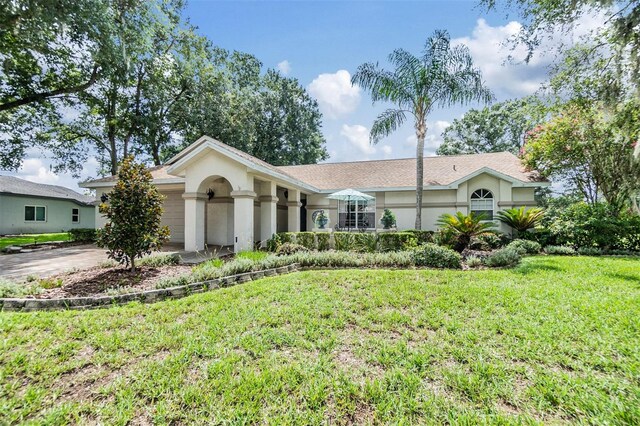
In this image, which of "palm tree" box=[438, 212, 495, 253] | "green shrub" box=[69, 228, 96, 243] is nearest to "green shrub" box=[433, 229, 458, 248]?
"palm tree" box=[438, 212, 495, 253]

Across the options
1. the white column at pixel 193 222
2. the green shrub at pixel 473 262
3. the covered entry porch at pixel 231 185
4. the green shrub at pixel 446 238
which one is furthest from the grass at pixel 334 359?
the white column at pixel 193 222

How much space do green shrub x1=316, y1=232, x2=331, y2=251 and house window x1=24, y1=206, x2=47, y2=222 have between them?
2969cm

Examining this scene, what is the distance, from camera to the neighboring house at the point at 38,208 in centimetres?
2388

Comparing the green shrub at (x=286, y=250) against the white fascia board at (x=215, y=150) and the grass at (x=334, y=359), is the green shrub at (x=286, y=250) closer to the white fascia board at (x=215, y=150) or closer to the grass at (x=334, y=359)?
the white fascia board at (x=215, y=150)

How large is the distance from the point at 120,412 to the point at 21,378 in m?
1.72

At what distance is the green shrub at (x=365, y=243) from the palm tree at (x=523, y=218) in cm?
686

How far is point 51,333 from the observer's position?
4402 mm

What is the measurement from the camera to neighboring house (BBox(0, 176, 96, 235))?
23875mm

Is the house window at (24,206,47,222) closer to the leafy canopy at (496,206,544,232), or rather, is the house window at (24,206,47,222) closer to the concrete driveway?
the concrete driveway

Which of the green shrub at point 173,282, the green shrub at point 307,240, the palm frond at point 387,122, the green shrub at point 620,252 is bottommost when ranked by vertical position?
the green shrub at point 173,282

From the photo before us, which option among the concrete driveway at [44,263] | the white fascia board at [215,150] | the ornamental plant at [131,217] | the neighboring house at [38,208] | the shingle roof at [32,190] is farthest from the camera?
the shingle roof at [32,190]

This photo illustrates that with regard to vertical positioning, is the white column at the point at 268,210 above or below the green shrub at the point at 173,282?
above

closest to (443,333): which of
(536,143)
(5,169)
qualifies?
(536,143)

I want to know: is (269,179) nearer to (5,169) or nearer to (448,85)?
(448,85)
